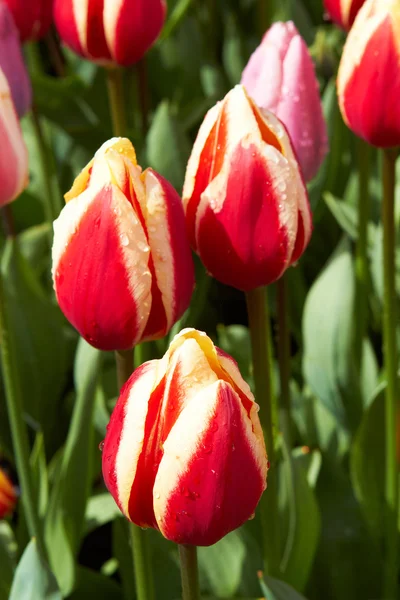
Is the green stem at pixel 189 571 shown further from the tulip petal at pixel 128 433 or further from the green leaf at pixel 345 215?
the green leaf at pixel 345 215

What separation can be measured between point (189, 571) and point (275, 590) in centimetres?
16

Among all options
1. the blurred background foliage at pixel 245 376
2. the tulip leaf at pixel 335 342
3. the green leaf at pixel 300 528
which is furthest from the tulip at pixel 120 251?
the tulip leaf at pixel 335 342

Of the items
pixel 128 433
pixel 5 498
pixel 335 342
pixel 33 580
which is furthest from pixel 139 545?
pixel 335 342

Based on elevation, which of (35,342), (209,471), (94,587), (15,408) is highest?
(209,471)

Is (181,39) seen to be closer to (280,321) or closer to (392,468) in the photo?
(280,321)

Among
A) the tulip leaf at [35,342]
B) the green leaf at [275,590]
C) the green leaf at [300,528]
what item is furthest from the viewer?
the tulip leaf at [35,342]

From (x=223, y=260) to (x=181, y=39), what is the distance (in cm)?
126

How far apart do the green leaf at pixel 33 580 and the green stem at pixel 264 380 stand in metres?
0.16

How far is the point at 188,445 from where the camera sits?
0.42 meters

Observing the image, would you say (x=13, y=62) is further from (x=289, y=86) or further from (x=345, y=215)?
(x=345, y=215)

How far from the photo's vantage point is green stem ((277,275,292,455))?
0.82 metres

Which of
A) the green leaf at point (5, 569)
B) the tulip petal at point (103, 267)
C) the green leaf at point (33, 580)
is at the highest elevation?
the tulip petal at point (103, 267)

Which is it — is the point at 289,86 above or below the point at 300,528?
above

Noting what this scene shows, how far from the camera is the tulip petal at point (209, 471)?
1.35ft
